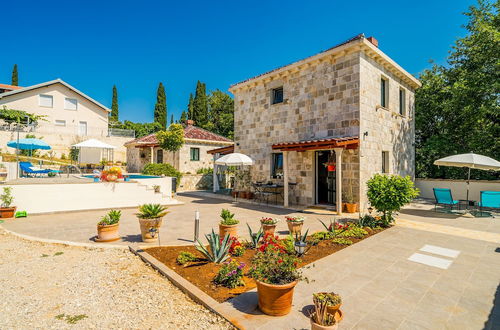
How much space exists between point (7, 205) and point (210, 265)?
30.3ft

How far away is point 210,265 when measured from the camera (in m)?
4.85

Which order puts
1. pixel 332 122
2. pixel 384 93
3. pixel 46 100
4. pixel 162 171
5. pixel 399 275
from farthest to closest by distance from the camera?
pixel 46 100, pixel 162 171, pixel 384 93, pixel 332 122, pixel 399 275

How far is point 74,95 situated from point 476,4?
4115cm

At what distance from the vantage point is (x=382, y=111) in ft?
39.6

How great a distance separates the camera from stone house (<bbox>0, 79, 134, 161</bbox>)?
93.7 feet

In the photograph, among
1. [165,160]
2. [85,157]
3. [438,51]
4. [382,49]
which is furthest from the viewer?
[165,160]

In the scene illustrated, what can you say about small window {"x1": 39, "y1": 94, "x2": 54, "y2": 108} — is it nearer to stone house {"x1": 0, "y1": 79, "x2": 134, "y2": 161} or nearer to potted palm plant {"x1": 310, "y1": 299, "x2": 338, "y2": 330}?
stone house {"x1": 0, "y1": 79, "x2": 134, "y2": 161}

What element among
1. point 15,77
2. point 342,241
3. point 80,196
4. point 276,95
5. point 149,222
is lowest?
point 342,241

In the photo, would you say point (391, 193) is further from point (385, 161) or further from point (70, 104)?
point (70, 104)

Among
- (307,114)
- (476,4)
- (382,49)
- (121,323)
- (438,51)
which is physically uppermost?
(476,4)

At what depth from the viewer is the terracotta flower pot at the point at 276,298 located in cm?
317

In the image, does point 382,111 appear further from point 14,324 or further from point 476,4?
point 14,324

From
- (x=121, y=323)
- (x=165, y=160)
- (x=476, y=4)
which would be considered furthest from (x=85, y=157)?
(x=476, y=4)

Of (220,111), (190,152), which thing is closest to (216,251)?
(190,152)
